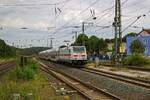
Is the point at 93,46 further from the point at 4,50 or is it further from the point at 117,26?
the point at 117,26

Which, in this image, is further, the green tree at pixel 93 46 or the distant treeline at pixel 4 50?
the distant treeline at pixel 4 50

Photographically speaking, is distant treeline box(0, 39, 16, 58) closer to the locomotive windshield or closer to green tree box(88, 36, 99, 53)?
green tree box(88, 36, 99, 53)

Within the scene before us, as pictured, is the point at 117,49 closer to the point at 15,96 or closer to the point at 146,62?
the point at 146,62

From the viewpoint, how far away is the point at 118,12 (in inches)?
1790

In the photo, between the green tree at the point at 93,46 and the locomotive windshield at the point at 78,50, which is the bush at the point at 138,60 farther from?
the green tree at the point at 93,46

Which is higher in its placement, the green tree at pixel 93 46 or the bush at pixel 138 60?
the green tree at pixel 93 46

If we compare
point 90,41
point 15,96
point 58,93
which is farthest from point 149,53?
point 15,96

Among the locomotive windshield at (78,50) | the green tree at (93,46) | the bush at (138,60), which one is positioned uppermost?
the green tree at (93,46)

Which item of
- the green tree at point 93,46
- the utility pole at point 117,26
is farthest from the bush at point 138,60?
the green tree at point 93,46

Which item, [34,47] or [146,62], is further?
[34,47]

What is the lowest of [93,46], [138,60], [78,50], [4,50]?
[138,60]

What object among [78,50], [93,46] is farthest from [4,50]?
[78,50]

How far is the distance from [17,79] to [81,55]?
25.0 m

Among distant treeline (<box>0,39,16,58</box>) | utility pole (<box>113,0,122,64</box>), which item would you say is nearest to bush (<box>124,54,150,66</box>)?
utility pole (<box>113,0,122,64</box>)
